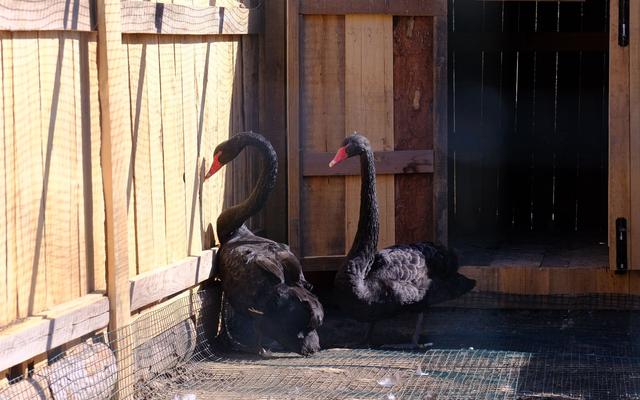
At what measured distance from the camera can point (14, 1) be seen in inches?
182

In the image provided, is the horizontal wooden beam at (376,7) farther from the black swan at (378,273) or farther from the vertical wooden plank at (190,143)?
the vertical wooden plank at (190,143)

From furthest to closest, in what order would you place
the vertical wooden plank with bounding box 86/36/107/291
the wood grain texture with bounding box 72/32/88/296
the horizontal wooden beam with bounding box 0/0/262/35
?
the vertical wooden plank with bounding box 86/36/107/291
the wood grain texture with bounding box 72/32/88/296
the horizontal wooden beam with bounding box 0/0/262/35

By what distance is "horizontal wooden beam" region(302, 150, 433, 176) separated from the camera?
8383 millimetres

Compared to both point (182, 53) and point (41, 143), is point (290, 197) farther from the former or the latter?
point (41, 143)

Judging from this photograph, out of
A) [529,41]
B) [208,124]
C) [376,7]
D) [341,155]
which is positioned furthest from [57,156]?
[529,41]

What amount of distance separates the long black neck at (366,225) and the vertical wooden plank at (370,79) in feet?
Answer: 2.59

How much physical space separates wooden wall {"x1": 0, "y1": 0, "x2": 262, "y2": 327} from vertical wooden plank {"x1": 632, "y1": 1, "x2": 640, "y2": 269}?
3071mm

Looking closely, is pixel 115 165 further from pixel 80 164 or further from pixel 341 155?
pixel 341 155

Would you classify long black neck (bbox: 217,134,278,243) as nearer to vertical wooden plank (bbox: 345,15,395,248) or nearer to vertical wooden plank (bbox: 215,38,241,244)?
vertical wooden plank (bbox: 215,38,241,244)

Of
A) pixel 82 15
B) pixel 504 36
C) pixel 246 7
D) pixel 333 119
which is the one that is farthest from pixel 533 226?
pixel 82 15

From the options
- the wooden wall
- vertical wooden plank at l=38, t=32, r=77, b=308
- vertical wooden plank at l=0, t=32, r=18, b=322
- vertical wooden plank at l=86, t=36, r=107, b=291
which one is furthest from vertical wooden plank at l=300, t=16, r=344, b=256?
vertical wooden plank at l=0, t=32, r=18, b=322

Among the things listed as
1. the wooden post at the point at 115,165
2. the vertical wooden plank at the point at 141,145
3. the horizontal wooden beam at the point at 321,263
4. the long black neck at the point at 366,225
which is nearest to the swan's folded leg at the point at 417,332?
the long black neck at the point at 366,225

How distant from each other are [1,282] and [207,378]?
2.19 meters

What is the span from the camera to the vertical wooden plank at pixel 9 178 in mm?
4691
